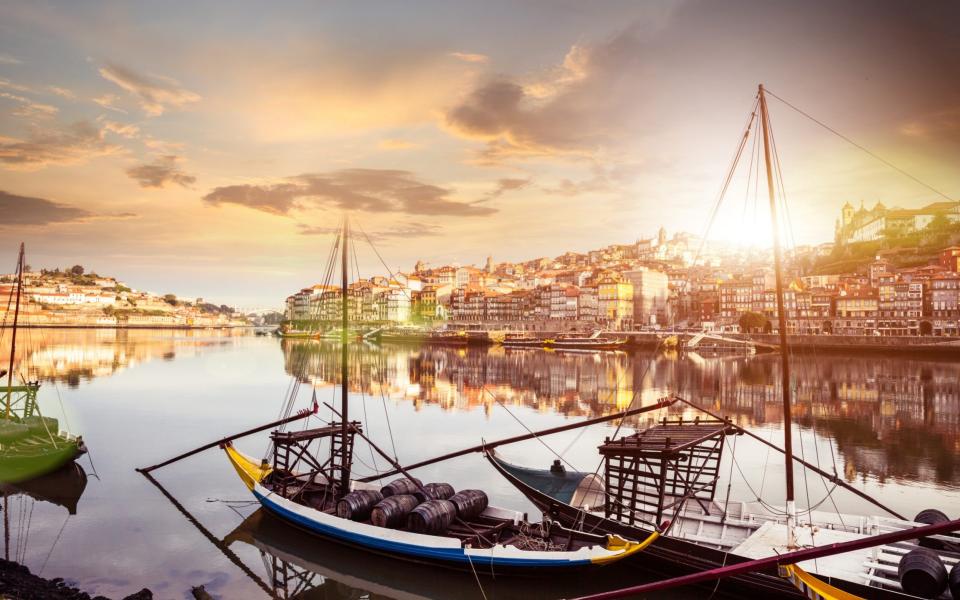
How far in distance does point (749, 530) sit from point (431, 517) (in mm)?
4281

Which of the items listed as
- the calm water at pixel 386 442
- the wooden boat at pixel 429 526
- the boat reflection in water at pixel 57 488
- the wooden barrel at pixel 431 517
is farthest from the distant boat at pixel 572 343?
the wooden barrel at pixel 431 517

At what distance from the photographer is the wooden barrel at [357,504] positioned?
32.1ft

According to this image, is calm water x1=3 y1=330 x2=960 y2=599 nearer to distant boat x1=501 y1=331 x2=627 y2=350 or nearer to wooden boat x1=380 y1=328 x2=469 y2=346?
distant boat x1=501 y1=331 x2=627 y2=350

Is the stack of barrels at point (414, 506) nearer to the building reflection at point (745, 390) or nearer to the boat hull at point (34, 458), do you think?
the boat hull at point (34, 458)

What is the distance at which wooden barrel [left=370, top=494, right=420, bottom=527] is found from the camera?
924 cm

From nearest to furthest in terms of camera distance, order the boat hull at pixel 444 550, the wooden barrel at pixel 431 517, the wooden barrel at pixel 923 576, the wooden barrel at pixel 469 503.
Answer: the wooden barrel at pixel 923 576, the boat hull at pixel 444 550, the wooden barrel at pixel 431 517, the wooden barrel at pixel 469 503

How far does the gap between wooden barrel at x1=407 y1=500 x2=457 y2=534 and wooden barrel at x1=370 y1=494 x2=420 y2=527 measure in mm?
207

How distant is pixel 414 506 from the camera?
9.65m

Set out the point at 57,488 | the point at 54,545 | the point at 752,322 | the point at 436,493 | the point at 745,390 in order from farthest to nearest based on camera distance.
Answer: the point at 752,322
the point at 745,390
the point at 57,488
the point at 54,545
the point at 436,493

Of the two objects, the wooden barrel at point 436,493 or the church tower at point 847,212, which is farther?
the church tower at point 847,212

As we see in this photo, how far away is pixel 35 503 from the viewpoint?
1242 centimetres

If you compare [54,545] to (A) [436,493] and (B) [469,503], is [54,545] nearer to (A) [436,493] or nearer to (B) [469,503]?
(A) [436,493]

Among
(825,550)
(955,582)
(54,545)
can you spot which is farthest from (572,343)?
(825,550)

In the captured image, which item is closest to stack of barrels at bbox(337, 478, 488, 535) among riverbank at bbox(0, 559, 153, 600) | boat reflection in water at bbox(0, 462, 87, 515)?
riverbank at bbox(0, 559, 153, 600)
